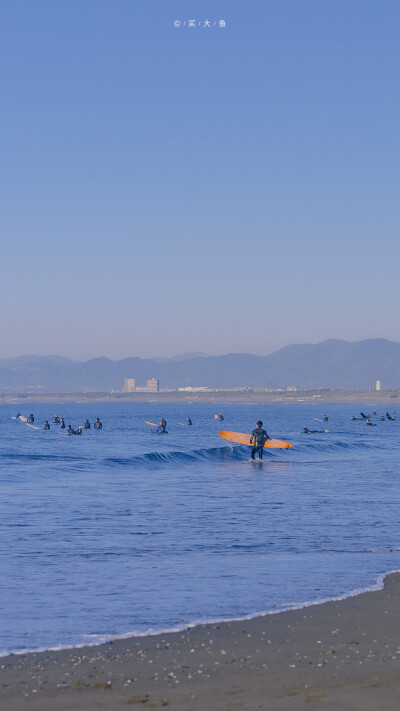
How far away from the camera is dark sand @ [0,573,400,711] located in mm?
7203

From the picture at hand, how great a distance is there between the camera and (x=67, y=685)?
25.6 ft

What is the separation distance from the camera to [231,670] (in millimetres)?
8188

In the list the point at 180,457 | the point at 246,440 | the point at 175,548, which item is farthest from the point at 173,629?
the point at 246,440

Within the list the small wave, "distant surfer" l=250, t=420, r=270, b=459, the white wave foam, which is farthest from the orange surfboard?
the white wave foam

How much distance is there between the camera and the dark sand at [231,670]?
720 cm

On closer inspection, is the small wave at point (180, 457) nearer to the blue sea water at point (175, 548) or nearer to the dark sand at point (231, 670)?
the blue sea water at point (175, 548)

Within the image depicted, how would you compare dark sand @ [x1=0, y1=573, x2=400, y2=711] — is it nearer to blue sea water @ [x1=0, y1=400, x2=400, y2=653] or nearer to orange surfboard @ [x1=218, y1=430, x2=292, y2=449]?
blue sea water @ [x1=0, y1=400, x2=400, y2=653]

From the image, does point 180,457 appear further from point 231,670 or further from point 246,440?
point 231,670

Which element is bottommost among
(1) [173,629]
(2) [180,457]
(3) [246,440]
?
(2) [180,457]

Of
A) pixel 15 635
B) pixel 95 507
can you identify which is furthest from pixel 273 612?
pixel 95 507

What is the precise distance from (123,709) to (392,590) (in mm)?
6414

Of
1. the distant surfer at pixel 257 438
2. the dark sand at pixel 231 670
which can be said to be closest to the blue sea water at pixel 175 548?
the dark sand at pixel 231 670

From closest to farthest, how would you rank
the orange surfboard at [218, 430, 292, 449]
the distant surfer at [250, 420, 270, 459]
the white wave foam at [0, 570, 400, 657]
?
the white wave foam at [0, 570, 400, 657] → the distant surfer at [250, 420, 270, 459] → the orange surfboard at [218, 430, 292, 449]

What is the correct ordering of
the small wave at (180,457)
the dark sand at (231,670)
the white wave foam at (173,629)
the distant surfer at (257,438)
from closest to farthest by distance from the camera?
the dark sand at (231,670)
the white wave foam at (173,629)
the distant surfer at (257,438)
the small wave at (180,457)
